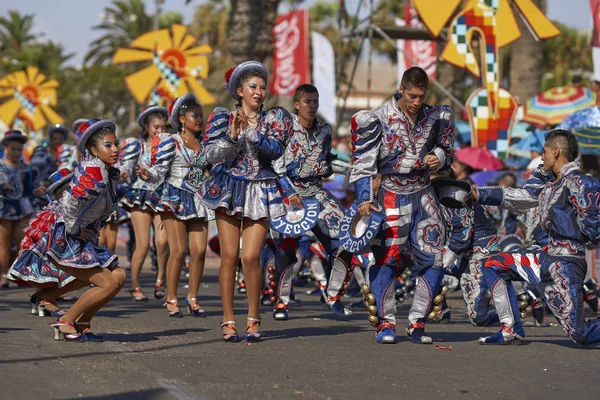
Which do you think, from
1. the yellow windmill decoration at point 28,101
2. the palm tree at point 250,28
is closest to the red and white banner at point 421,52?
the palm tree at point 250,28

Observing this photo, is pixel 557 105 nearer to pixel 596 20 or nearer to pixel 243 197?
pixel 596 20

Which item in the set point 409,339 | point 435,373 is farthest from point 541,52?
point 435,373

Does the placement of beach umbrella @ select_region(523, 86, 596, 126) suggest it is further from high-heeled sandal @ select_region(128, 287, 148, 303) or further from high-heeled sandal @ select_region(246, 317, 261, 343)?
high-heeled sandal @ select_region(246, 317, 261, 343)

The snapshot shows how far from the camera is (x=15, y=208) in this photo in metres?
14.2

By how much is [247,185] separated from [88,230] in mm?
1237

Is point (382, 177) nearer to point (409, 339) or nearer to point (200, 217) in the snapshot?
point (409, 339)

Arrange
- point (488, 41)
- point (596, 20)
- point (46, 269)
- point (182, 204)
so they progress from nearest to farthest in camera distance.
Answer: point (46, 269)
point (182, 204)
point (596, 20)
point (488, 41)

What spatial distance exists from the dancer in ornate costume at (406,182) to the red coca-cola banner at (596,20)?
27.1ft

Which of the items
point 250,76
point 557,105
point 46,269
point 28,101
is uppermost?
point 28,101

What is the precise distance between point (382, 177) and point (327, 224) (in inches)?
99.8

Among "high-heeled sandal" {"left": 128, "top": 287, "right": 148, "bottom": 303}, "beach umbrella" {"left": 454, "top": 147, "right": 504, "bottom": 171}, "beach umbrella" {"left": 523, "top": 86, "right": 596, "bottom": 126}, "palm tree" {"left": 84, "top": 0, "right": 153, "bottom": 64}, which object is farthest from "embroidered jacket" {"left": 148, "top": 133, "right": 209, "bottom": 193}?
"palm tree" {"left": 84, "top": 0, "right": 153, "bottom": 64}

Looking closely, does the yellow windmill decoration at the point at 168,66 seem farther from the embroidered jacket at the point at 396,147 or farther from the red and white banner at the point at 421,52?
the embroidered jacket at the point at 396,147

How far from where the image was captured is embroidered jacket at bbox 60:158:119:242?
804 centimetres

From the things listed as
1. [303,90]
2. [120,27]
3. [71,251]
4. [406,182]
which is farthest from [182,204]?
[120,27]
